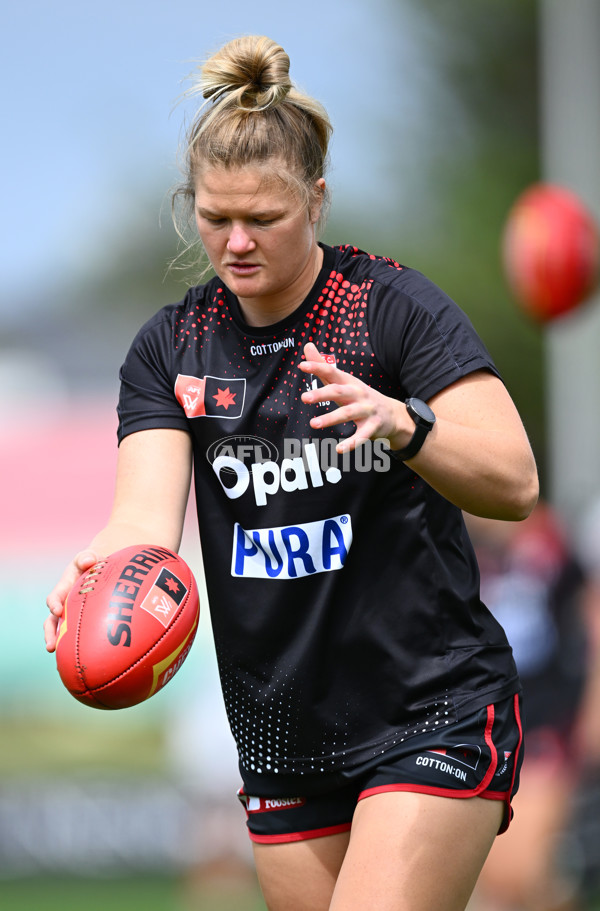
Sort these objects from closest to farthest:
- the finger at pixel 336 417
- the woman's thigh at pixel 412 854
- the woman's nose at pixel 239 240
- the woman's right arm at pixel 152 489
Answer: the finger at pixel 336 417, the woman's thigh at pixel 412 854, the woman's nose at pixel 239 240, the woman's right arm at pixel 152 489

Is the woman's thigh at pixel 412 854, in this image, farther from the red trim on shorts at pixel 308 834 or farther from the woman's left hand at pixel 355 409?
the woman's left hand at pixel 355 409

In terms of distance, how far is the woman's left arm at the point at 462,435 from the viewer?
88.4 inches

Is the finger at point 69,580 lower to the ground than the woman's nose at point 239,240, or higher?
lower

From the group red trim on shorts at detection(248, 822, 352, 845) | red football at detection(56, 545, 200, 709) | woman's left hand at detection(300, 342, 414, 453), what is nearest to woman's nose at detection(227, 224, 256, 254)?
woman's left hand at detection(300, 342, 414, 453)

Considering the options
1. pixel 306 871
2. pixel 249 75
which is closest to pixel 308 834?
pixel 306 871

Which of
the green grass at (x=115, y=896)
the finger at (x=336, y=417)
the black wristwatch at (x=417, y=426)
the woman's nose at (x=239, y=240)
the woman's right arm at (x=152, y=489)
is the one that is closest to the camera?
the finger at (x=336, y=417)

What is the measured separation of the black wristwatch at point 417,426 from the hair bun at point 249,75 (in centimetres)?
79

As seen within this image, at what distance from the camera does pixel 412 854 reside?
246 centimetres

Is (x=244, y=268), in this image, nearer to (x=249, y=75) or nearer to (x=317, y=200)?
(x=317, y=200)

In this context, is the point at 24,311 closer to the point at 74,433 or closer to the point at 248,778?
→ the point at 74,433

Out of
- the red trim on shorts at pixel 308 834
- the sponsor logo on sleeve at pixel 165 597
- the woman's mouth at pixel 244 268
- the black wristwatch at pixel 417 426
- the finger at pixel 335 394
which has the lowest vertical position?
the red trim on shorts at pixel 308 834

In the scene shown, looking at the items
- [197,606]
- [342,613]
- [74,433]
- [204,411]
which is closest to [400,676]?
[342,613]

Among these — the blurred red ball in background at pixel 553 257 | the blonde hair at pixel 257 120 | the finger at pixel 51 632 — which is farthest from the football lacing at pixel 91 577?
the blurred red ball in background at pixel 553 257

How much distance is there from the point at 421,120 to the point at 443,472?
69.6ft
